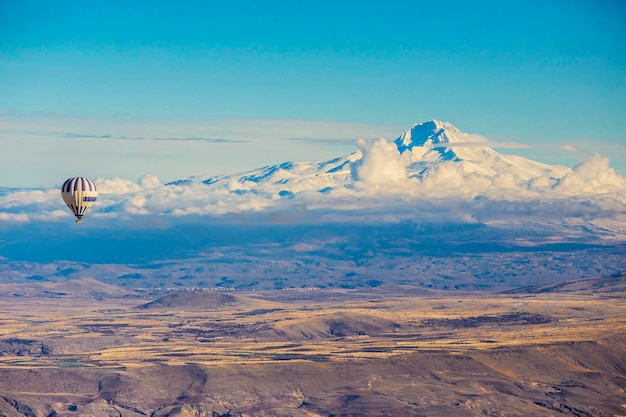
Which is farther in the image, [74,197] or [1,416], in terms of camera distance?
[1,416]

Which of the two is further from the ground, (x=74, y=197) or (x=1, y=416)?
(x=74, y=197)
